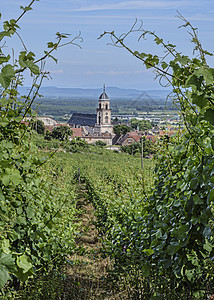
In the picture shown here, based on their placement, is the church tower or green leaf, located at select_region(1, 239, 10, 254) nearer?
green leaf, located at select_region(1, 239, 10, 254)

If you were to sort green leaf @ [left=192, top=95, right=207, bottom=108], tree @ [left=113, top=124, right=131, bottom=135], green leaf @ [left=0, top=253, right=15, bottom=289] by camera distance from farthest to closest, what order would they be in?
tree @ [left=113, top=124, right=131, bottom=135] → green leaf @ [left=192, top=95, right=207, bottom=108] → green leaf @ [left=0, top=253, right=15, bottom=289]

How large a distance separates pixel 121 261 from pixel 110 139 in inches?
3440

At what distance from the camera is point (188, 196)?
2.39 metres

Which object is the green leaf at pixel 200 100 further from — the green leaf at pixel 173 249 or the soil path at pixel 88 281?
the soil path at pixel 88 281

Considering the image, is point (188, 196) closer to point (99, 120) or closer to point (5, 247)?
point (5, 247)

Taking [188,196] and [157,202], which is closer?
[188,196]

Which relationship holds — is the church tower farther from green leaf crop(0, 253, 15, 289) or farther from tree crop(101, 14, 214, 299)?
green leaf crop(0, 253, 15, 289)

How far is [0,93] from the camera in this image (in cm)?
266

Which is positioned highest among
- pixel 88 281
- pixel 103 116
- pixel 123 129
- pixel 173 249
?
pixel 103 116

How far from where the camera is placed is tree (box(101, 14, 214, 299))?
1.89 m

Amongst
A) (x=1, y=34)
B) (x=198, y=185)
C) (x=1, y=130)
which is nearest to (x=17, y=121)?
(x=1, y=130)

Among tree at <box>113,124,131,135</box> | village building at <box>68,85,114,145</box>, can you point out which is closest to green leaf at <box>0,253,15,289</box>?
tree at <box>113,124,131,135</box>

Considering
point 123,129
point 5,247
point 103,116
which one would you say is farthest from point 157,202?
point 103,116

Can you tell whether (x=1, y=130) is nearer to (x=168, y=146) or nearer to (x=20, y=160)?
(x=20, y=160)
